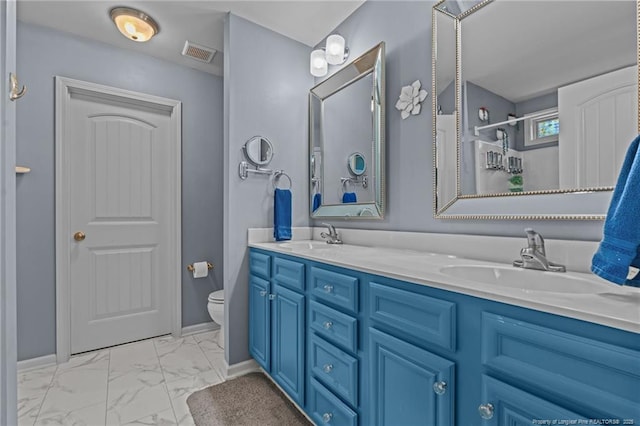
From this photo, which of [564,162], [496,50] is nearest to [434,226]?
[564,162]

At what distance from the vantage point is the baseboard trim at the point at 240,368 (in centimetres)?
197

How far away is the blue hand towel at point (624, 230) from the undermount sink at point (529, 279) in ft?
0.61

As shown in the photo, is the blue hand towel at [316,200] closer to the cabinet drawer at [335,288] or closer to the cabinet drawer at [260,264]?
the cabinet drawer at [260,264]

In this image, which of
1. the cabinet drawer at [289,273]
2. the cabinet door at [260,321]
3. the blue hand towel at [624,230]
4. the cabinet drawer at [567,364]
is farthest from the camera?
the cabinet door at [260,321]

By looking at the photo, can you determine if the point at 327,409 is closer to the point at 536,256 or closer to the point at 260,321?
the point at 260,321

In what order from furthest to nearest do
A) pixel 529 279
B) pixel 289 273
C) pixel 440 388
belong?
pixel 289 273 < pixel 529 279 < pixel 440 388

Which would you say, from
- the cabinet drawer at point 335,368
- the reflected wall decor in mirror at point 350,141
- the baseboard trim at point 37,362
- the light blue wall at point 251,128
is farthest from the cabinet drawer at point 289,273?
the baseboard trim at point 37,362

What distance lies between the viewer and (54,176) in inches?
83.9

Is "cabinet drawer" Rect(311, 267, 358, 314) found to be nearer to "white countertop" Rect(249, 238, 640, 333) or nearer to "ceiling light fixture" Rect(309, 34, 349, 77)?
"white countertop" Rect(249, 238, 640, 333)

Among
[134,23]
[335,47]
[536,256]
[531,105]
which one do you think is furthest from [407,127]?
[134,23]

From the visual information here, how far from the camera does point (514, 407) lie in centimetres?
68

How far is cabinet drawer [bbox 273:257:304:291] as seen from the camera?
147cm

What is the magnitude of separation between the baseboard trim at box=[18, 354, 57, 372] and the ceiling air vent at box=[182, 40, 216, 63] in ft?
8.09

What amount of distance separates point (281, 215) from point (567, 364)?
174cm
